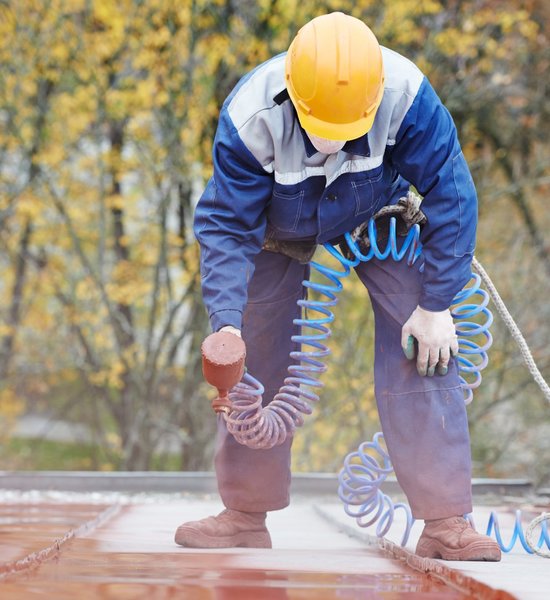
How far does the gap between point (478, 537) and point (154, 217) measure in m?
6.95

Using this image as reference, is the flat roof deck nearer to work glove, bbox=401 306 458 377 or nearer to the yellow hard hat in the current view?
work glove, bbox=401 306 458 377

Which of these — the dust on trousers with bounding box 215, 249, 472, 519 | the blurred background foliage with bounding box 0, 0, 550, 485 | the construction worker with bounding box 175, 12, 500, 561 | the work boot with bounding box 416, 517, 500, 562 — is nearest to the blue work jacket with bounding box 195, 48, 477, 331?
the construction worker with bounding box 175, 12, 500, 561

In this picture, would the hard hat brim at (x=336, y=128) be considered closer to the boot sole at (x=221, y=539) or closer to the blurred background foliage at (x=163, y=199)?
the boot sole at (x=221, y=539)

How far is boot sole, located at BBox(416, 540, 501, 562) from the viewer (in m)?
2.68

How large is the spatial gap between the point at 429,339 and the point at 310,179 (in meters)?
0.55

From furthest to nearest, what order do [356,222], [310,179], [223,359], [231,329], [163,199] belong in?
[163,199], [356,222], [310,179], [231,329], [223,359]

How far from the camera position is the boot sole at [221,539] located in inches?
117

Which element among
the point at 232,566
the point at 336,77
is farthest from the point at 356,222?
the point at 232,566

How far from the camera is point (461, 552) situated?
2.75 metres

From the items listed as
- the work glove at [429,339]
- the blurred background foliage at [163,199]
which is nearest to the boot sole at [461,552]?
the work glove at [429,339]

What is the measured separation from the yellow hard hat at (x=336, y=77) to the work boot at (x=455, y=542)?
1079mm

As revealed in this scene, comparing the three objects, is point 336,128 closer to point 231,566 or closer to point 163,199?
point 231,566

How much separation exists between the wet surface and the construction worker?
0.26 m

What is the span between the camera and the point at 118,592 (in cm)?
187
